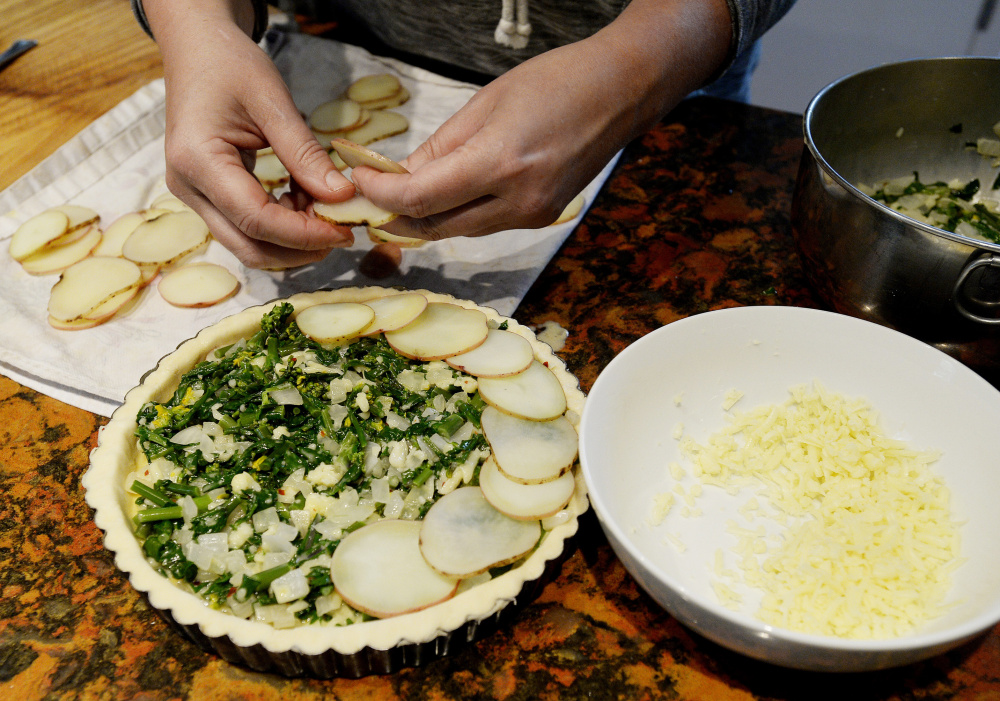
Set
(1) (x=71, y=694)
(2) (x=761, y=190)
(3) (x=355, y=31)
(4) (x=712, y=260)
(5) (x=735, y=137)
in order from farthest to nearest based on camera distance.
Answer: (3) (x=355, y=31) < (5) (x=735, y=137) < (2) (x=761, y=190) < (4) (x=712, y=260) < (1) (x=71, y=694)

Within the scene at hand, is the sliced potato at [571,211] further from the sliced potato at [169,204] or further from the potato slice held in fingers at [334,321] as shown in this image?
the sliced potato at [169,204]

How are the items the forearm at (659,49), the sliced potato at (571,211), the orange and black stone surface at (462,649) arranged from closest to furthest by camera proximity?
the orange and black stone surface at (462,649) < the forearm at (659,49) < the sliced potato at (571,211)

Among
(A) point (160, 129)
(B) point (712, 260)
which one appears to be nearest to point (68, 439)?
(A) point (160, 129)

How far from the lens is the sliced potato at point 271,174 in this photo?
313cm

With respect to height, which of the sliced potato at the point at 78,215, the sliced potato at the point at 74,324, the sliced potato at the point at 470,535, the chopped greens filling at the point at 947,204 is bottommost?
the sliced potato at the point at 74,324

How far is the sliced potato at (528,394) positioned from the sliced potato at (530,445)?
0.08 ft

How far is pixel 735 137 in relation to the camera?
3.31 metres

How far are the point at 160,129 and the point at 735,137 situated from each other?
9.22 ft

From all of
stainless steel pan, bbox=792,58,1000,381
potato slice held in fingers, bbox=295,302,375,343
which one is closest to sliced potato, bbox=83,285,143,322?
potato slice held in fingers, bbox=295,302,375,343

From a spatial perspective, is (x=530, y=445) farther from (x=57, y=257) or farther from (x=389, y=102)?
(x=389, y=102)

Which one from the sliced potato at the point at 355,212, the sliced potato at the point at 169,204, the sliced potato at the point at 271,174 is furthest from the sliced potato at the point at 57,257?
the sliced potato at the point at 355,212

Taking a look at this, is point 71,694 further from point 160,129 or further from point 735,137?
point 735,137

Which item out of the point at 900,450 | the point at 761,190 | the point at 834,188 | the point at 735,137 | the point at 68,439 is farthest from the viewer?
the point at 735,137

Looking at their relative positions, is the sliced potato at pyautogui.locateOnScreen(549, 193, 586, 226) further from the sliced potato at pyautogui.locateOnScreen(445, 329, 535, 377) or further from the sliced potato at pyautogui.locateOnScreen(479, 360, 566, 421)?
the sliced potato at pyautogui.locateOnScreen(479, 360, 566, 421)
